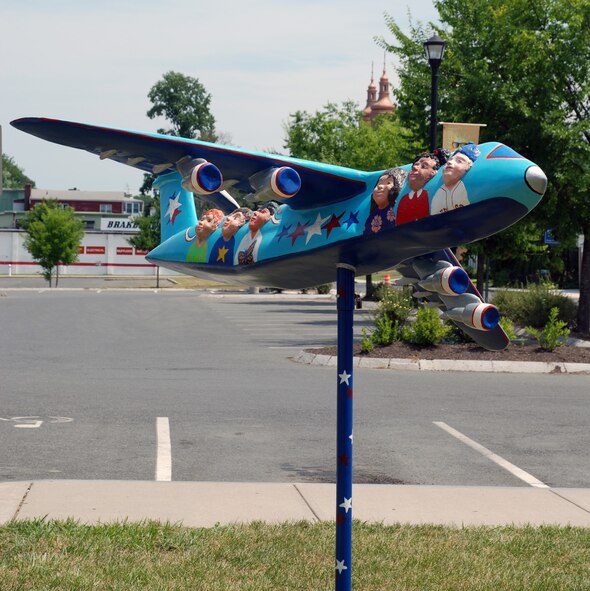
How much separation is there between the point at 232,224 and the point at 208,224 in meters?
0.14

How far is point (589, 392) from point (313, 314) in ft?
64.3

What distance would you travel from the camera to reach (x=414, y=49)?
22.7 meters

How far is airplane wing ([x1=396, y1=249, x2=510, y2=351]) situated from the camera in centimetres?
404

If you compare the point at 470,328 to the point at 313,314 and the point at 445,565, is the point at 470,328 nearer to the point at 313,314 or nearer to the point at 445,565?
the point at 445,565

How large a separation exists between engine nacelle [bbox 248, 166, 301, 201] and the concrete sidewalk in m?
4.02

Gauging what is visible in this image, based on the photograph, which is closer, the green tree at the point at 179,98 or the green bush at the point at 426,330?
the green tree at the point at 179,98

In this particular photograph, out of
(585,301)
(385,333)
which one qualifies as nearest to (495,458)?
(385,333)

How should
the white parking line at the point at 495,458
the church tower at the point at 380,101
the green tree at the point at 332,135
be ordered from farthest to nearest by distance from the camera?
the church tower at the point at 380,101
the green tree at the point at 332,135
the white parking line at the point at 495,458

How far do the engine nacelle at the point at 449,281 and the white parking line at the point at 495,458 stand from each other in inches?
219

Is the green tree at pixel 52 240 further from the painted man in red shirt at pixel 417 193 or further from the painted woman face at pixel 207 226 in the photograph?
the painted man in red shirt at pixel 417 193

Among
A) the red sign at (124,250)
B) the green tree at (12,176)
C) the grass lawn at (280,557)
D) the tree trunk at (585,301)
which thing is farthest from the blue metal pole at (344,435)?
the green tree at (12,176)

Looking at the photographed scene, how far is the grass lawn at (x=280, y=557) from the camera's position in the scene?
5.88m

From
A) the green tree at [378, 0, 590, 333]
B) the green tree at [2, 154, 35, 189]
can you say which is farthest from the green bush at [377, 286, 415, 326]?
the green tree at [2, 154, 35, 189]

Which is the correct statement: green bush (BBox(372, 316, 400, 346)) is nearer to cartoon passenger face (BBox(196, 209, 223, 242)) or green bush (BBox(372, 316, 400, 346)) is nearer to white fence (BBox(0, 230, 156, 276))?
cartoon passenger face (BBox(196, 209, 223, 242))
